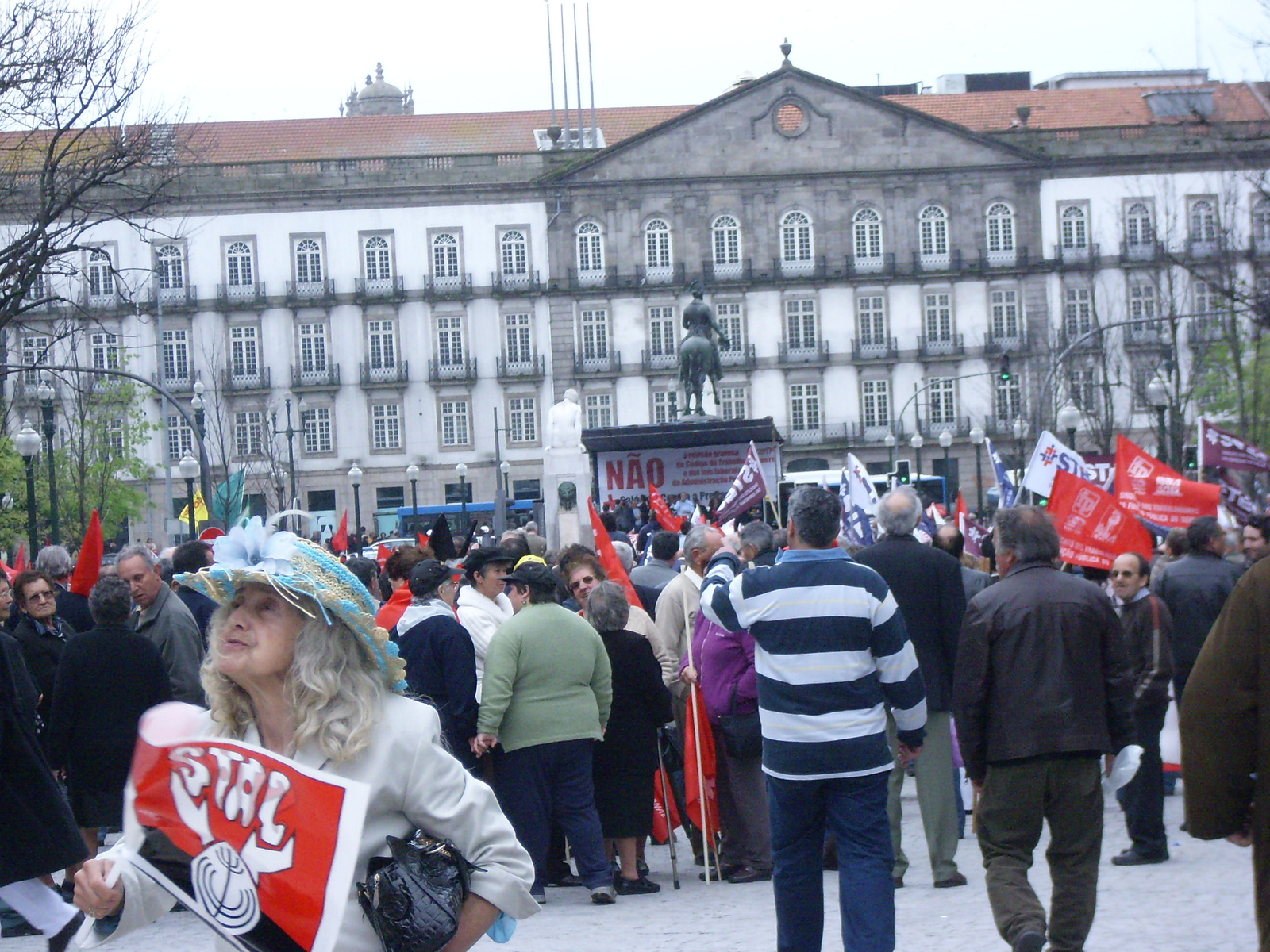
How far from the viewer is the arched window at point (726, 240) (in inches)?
2397

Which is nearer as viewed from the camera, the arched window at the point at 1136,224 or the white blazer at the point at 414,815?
the white blazer at the point at 414,815

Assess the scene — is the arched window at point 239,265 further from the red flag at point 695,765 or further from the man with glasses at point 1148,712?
the man with glasses at point 1148,712

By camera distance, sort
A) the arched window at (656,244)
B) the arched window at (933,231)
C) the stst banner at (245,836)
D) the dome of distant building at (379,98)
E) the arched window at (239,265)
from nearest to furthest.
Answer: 1. the stst banner at (245,836)
2. the arched window at (239,265)
3. the arched window at (656,244)
4. the arched window at (933,231)
5. the dome of distant building at (379,98)

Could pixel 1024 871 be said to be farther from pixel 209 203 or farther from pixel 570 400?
pixel 209 203

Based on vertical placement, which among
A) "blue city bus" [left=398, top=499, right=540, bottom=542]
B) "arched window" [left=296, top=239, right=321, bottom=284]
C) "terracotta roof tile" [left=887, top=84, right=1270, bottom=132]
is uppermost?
"terracotta roof tile" [left=887, top=84, right=1270, bottom=132]

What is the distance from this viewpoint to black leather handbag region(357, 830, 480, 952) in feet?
8.57

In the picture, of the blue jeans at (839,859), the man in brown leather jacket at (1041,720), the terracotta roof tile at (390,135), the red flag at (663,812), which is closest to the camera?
the blue jeans at (839,859)

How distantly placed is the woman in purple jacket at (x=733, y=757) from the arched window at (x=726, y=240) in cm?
5318

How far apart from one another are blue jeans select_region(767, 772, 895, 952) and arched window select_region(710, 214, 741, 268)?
5583cm

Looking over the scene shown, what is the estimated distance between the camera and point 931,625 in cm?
768

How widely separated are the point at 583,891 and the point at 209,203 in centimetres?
5434

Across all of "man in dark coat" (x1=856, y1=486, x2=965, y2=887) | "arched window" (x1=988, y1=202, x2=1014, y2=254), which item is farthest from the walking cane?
"arched window" (x1=988, y1=202, x2=1014, y2=254)

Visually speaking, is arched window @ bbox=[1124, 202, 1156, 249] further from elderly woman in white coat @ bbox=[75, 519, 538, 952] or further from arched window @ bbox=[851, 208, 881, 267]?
elderly woman in white coat @ bbox=[75, 519, 538, 952]

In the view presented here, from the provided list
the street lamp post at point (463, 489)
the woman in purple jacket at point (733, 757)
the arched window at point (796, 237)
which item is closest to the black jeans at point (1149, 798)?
the woman in purple jacket at point (733, 757)
